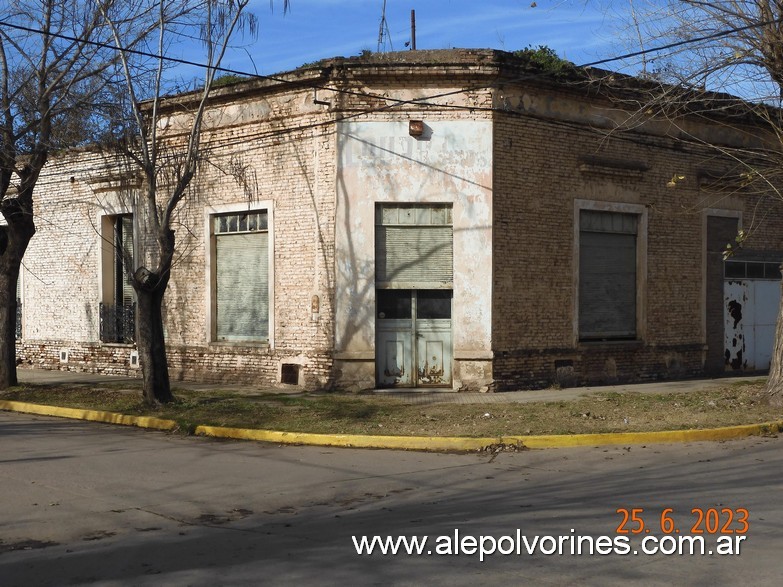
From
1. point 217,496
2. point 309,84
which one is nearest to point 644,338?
point 309,84

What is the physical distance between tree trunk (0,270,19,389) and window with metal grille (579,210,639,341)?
10985 millimetres

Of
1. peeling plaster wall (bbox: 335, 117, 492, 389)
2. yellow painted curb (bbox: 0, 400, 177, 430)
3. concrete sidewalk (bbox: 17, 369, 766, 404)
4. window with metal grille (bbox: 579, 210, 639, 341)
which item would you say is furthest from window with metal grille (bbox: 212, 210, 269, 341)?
window with metal grille (bbox: 579, 210, 639, 341)

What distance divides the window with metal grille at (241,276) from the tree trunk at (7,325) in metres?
3.84

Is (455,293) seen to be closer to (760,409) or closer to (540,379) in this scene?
(540,379)

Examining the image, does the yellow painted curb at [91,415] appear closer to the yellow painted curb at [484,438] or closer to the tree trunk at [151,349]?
the tree trunk at [151,349]

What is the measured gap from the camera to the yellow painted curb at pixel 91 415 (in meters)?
13.4

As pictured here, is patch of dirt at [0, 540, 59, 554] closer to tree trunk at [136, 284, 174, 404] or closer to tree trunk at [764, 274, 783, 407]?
tree trunk at [136, 284, 174, 404]

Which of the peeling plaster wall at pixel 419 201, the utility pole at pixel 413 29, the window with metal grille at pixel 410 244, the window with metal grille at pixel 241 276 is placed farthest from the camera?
the utility pole at pixel 413 29

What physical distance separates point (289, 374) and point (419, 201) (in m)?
4.09

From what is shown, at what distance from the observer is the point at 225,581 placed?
5684mm

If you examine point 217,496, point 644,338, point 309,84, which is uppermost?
point 309,84

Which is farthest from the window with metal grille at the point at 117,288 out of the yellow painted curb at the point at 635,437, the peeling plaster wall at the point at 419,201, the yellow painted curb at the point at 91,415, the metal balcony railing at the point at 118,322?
the yellow painted curb at the point at 635,437

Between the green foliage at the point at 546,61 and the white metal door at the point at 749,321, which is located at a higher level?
the green foliage at the point at 546,61

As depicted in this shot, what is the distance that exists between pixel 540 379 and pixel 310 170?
5.79 meters
